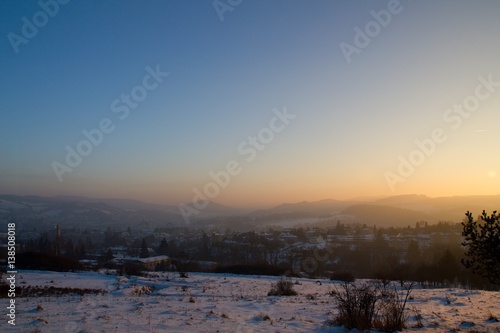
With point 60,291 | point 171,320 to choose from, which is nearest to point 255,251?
point 60,291

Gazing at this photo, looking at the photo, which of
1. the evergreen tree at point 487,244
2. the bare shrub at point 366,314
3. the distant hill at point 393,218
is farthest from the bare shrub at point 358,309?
the distant hill at point 393,218

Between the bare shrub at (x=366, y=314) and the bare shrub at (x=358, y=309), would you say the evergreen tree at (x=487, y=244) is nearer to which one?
the bare shrub at (x=366, y=314)

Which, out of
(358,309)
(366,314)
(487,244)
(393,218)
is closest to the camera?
(487,244)

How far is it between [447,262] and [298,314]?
4060 cm

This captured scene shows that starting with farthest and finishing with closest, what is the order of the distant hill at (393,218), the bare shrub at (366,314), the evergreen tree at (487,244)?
the distant hill at (393,218) < the bare shrub at (366,314) < the evergreen tree at (487,244)

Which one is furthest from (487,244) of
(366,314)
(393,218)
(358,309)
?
(393,218)

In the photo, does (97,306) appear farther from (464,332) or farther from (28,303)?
(464,332)

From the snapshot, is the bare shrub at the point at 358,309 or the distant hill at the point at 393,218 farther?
the distant hill at the point at 393,218

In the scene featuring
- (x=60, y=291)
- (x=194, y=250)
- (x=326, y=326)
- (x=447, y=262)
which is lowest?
(x=194, y=250)

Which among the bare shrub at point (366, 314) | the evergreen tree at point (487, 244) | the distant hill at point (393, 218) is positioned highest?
the evergreen tree at point (487, 244)

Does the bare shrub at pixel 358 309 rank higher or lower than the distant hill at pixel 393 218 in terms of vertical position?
higher

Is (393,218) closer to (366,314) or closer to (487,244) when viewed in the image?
(487,244)

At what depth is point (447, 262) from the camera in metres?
42.9

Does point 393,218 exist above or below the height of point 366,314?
below
